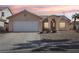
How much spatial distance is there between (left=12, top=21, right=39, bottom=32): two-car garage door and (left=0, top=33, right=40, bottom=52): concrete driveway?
0.39 feet

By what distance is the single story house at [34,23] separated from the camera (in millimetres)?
7734

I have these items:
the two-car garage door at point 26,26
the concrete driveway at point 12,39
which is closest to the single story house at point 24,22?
the two-car garage door at point 26,26

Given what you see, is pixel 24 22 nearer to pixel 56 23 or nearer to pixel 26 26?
pixel 26 26

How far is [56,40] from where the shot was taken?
769cm

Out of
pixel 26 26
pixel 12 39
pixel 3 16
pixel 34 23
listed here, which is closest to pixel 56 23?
pixel 34 23

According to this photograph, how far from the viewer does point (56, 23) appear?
25.5ft

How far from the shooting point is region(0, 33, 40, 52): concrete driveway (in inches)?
304

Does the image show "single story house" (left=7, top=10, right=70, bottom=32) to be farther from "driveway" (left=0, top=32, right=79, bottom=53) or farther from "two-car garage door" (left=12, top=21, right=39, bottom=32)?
"driveway" (left=0, top=32, right=79, bottom=53)

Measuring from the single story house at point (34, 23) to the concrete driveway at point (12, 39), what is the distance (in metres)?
0.12

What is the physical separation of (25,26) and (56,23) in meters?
0.66

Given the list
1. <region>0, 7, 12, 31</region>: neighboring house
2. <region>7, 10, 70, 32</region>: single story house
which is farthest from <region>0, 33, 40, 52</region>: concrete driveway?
<region>0, 7, 12, 31</region>: neighboring house

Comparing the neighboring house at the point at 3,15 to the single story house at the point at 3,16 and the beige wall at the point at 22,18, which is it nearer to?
the single story house at the point at 3,16
